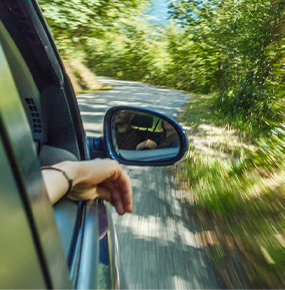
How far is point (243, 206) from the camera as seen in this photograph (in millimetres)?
3113

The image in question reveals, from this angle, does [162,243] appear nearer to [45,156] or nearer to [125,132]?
[125,132]

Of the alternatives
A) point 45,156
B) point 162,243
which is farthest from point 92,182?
point 162,243

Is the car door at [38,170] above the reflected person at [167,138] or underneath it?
above

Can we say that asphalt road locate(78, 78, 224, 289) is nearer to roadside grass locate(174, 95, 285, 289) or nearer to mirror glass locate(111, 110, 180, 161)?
roadside grass locate(174, 95, 285, 289)

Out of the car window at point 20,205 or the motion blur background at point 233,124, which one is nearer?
the car window at point 20,205

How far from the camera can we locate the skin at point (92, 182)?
3.39ft

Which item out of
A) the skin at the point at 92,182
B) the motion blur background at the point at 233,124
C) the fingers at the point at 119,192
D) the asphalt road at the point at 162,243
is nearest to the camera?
the skin at the point at 92,182

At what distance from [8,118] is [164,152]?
1.45 metres

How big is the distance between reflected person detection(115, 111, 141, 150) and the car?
0.8 inches

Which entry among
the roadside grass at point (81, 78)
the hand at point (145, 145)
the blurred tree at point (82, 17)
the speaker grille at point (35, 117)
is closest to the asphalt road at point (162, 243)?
the hand at point (145, 145)

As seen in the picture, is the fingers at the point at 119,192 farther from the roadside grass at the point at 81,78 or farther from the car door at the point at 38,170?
the roadside grass at the point at 81,78

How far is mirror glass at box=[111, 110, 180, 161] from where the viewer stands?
1823 millimetres

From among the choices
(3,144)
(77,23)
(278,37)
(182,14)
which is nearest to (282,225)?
(3,144)

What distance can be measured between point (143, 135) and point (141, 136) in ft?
0.05
